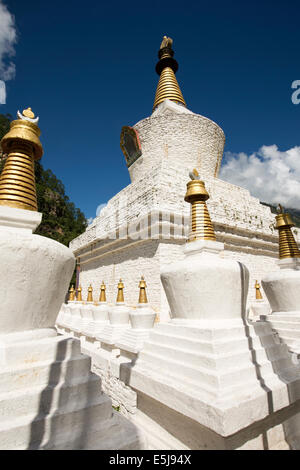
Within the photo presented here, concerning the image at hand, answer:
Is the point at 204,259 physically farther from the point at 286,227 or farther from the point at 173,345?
the point at 286,227

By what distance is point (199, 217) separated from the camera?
3367 mm

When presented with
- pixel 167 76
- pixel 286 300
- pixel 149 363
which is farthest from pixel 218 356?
pixel 167 76

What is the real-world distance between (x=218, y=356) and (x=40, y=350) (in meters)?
1.52

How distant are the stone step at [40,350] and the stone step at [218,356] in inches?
40.3

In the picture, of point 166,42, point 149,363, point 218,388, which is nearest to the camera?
point 218,388

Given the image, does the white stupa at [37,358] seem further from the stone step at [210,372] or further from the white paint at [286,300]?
the white paint at [286,300]

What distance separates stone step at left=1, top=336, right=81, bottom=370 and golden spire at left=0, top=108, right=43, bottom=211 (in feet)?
3.72

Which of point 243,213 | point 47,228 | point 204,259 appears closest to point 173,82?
point 243,213

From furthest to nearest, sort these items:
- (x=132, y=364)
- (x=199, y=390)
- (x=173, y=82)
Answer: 1. (x=173, y=82)
2. (x=132, y=364)
3. (x=199, y=390)

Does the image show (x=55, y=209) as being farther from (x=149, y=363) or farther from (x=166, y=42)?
(x=149, y=363)

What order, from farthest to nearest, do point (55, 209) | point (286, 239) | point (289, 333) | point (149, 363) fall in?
point (55, 209) < point (286, 239) < point (289, 333) < point (149, 363)

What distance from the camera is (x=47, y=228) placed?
86.3ft

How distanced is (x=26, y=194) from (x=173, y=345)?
215cm
